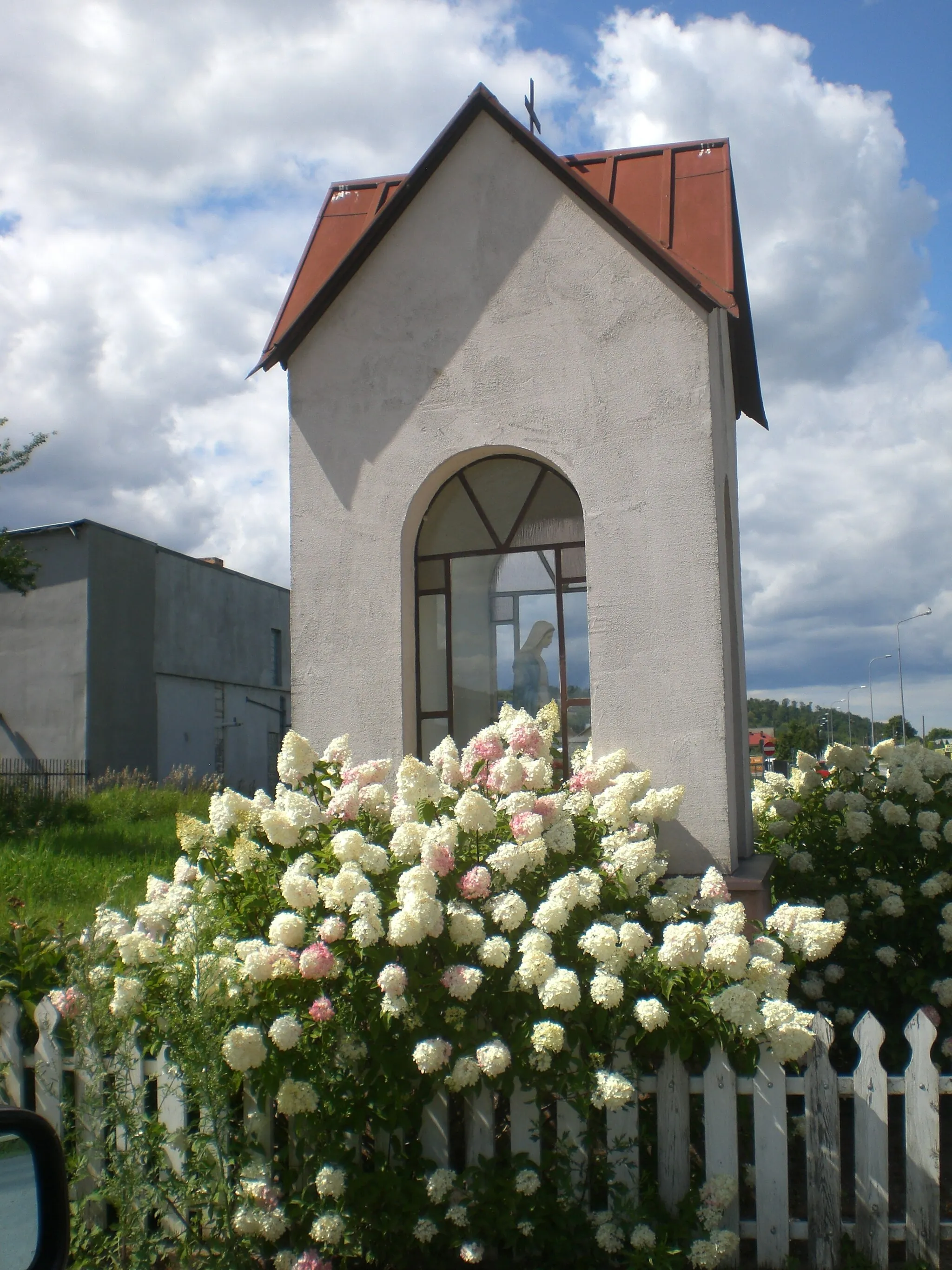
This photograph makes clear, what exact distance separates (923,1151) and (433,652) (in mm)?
3319

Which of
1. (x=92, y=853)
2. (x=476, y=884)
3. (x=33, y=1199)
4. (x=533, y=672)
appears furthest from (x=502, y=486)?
(x=92, y=853)

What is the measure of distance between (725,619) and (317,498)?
90.2 inches

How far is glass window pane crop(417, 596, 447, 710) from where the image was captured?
5797mm

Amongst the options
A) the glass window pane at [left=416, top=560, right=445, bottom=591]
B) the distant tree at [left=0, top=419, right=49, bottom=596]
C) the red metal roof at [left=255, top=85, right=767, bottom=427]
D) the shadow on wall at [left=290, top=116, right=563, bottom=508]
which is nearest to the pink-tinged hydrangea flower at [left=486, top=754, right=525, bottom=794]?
the glass window pane at [left=416, top=560, right=445, bottom=591]

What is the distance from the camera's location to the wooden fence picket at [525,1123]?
3.73 meters

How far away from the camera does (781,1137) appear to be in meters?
3.74

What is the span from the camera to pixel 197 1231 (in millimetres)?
3701

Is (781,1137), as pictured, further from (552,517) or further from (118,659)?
(118,659)

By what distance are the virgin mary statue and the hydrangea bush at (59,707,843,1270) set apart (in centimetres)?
173

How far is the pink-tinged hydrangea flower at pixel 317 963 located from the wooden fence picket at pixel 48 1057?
1307 millimetres

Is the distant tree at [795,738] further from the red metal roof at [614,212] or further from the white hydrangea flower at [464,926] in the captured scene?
the white hydrangea flower at [464,926]

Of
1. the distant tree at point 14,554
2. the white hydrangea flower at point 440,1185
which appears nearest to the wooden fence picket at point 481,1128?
the white hydrangea flower at point 440,1185

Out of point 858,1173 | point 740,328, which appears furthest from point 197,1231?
point 740,328

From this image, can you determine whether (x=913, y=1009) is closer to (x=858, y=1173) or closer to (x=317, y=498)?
(x=858, y=1173)
